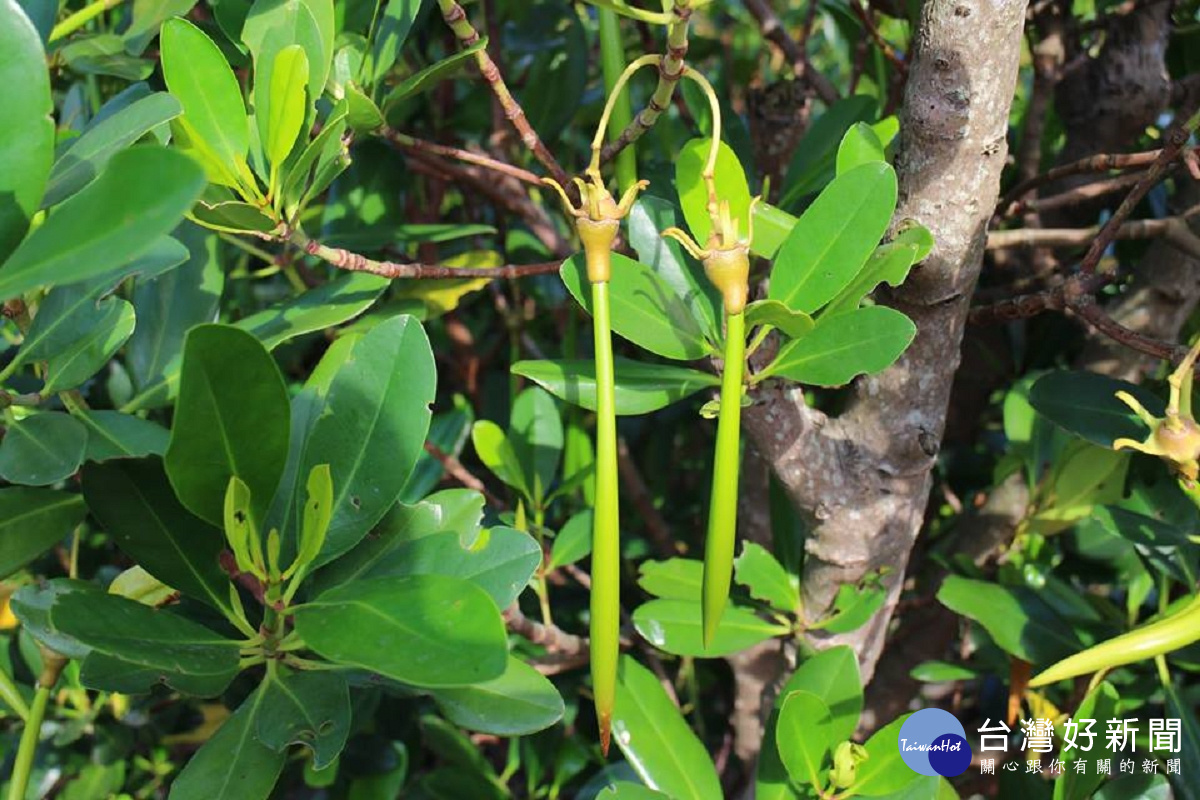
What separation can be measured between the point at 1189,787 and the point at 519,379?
63 cm

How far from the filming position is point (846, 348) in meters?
0.54

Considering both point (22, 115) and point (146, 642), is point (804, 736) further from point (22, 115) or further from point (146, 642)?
point (22, 115)

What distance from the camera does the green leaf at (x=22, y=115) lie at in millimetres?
411

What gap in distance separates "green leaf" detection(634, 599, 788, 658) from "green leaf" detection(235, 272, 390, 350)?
0.29 m

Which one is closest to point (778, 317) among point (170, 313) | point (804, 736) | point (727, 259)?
point (727, 259)

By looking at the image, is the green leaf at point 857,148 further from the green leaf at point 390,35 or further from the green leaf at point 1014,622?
the green leaf at point 1014,622

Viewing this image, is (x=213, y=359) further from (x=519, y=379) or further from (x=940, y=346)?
(x=519, y=379)

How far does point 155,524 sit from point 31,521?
9 centimetres

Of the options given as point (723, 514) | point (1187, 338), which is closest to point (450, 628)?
point (723, 514)

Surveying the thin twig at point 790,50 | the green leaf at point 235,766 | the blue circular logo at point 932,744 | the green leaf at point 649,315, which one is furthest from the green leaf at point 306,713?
the thin twig at point 790,50

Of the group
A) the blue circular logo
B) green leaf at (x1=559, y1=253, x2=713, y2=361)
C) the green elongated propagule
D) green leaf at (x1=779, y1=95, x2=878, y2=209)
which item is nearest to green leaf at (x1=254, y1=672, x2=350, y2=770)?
the green elongated propagule

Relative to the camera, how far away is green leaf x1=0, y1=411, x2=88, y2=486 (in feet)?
1.69

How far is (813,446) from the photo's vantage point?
68 centimetres

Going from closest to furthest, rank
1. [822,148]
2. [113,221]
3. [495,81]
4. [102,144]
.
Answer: [113,221] < [102,144] < [495,81] < [822,148]
